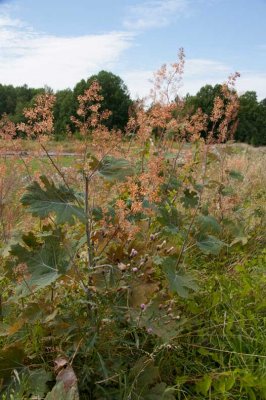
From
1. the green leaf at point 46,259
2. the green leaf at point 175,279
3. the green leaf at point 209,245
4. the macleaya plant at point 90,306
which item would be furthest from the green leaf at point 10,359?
the green leaf at point 209,245

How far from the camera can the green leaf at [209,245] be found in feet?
8.46

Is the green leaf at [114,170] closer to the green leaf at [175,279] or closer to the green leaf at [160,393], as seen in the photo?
the green leaf at [175,279]

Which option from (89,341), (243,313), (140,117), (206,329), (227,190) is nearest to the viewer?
(89,341)

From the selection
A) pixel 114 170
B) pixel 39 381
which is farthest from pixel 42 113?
pixel 39 381

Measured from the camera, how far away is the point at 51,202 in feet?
6.55

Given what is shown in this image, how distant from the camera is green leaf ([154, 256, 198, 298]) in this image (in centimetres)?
219

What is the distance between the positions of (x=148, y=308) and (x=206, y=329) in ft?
1.41

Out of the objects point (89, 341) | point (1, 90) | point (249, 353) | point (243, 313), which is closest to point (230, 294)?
point (243, 313)

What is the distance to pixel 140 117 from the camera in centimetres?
293

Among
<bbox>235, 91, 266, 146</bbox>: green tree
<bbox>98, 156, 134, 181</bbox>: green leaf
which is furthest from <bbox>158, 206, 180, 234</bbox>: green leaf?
<bbox>235, 91, 266, 146</bbox>: green tree

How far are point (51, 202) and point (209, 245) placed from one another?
3.37 feet

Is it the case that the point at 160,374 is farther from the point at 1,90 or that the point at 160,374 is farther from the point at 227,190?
the point at 1,90

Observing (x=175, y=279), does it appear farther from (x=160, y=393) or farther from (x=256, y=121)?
(x=256, y=121)

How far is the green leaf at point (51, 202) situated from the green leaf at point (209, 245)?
0.90 m
